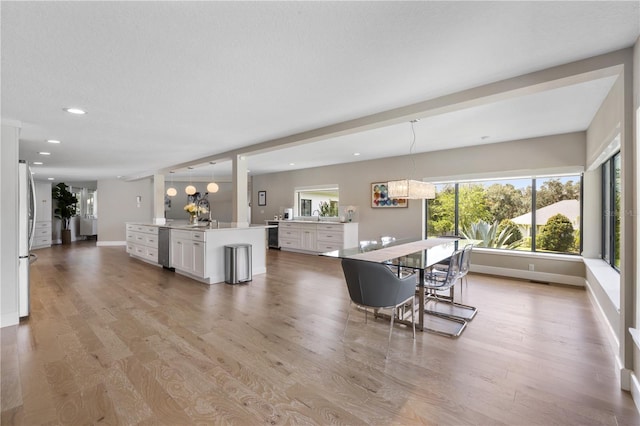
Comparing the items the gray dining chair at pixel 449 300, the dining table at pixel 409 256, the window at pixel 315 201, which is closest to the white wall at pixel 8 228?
the dining table at pixel 409 256

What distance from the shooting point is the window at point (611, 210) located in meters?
3.36

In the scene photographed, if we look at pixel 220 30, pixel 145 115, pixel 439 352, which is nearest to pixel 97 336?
pixel 145 115

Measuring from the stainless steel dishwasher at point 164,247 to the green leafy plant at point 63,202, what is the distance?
263 inches

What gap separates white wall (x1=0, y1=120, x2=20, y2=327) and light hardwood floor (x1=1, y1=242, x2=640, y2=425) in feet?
0.78

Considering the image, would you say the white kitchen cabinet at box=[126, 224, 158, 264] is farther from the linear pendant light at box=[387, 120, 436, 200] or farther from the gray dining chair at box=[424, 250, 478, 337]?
the gray dining chair at box=[424, 250, 478, 337]

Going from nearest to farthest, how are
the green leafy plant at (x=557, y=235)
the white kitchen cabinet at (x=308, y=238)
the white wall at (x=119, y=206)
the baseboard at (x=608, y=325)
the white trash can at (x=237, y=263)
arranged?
the baseboard at (x=608, y=325), the white trash can at (x=237, y=263), the green leafy plant at (x=557, y=235), the white kitchen cabinet at (x=308, y=238), the white wall at (x=119, y=206)

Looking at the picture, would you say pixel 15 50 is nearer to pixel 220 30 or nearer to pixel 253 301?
pixel 220 30

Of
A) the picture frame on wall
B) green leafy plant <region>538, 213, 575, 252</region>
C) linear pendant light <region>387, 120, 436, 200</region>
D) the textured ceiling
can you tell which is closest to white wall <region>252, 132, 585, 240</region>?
the picture frame on wall

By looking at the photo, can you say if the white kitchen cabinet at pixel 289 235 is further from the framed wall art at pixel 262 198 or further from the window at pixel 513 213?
the window at pixel 513 213

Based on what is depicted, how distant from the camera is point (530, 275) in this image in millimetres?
4734

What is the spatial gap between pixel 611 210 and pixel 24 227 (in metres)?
7.02

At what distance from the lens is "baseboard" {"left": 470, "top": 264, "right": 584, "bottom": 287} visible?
14.4 feet

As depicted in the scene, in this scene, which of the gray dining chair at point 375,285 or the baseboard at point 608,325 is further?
the gray dining chair at point 375,285

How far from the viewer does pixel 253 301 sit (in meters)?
3.70
